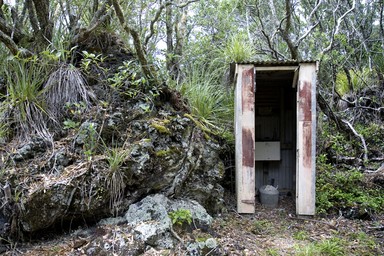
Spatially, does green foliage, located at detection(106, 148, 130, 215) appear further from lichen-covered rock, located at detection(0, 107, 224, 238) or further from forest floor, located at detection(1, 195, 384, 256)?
forest floor, located at detection(1, 195, 384, 256)

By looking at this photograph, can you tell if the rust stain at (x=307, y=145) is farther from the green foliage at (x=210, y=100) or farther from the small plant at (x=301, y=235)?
the green foliage at (x=210, y=100)

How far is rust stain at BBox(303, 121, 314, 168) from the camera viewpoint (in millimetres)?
3809

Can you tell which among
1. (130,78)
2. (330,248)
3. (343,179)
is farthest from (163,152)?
(343,179)

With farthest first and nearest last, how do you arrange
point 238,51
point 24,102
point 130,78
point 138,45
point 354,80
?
point 354,80
point 238,51
point 130,78
point 138,45
point 24,102

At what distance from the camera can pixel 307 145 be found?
3.82 meters

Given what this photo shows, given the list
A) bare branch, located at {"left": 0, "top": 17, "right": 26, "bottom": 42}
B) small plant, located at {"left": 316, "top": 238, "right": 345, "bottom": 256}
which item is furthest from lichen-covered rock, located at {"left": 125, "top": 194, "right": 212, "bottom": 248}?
bare branch, located at {"left": 0, "top": 17, "right": 26, "bottom": 42}

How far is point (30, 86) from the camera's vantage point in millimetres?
3166

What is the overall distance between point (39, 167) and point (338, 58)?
6135mm

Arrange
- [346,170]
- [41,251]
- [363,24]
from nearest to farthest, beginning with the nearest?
[41,251], [346,170], [363,24]

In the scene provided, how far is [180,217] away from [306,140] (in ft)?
6.53

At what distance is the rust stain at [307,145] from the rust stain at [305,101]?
9 centimetres

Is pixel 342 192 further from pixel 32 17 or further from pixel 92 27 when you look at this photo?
pixel 32 17

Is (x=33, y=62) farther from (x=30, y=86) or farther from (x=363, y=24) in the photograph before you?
(x=363, y=24)

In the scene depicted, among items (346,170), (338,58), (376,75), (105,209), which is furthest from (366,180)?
(105,209)
